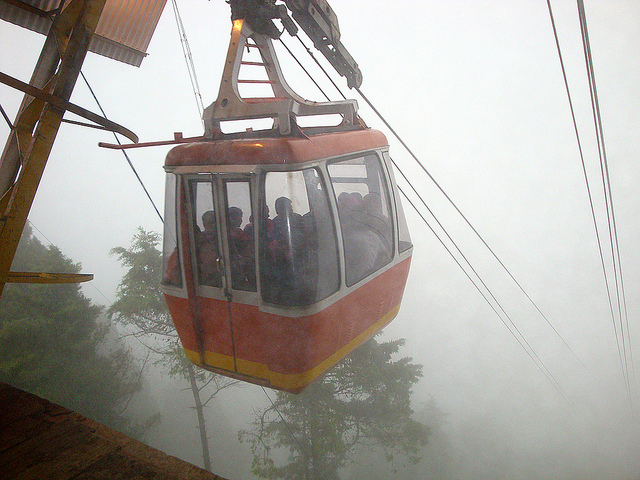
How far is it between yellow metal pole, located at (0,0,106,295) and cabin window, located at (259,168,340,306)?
1.29 metres

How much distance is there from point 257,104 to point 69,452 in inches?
80.5

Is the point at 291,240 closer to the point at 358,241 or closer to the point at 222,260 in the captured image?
the point at 222,260

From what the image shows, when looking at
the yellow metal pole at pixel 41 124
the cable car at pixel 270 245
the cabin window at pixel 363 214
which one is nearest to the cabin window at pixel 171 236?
the cable car at pixel 270 245

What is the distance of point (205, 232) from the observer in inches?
96.7

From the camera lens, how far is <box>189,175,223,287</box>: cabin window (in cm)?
240

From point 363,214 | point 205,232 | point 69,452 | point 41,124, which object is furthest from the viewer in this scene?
point 363,214

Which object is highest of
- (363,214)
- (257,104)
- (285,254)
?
(257,104)

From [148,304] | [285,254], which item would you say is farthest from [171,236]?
[148,304]

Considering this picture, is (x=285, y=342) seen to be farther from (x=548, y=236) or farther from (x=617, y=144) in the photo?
(x=617, y=144)

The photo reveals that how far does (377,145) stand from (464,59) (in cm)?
4363

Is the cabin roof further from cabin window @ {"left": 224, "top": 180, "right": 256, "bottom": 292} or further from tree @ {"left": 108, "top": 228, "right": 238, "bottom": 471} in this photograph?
tree @ {"left": 108, "top": 228, "right": 238, "bottom": 471}

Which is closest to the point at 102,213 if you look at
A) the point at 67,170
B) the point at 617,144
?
the point at 67,170

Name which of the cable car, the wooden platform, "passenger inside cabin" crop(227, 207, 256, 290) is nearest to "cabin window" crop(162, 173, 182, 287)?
the cable car

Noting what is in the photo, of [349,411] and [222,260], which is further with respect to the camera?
[349,411]
